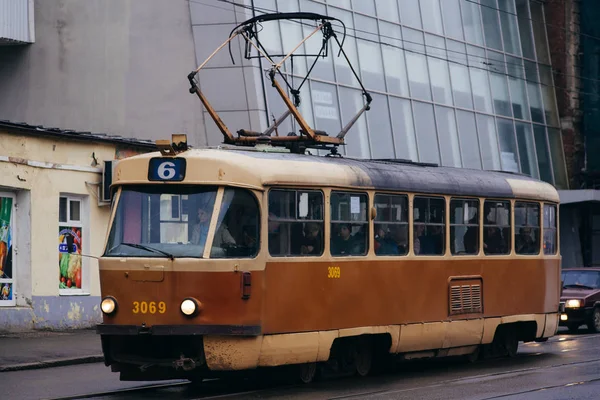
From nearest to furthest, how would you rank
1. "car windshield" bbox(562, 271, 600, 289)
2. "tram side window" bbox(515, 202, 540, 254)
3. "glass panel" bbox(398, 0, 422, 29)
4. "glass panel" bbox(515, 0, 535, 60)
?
"tram side window" bbox(515, 202, 540, 254) < "car windshield" bbox(562, 271, 600, 289) < "glass panel" bbox(398, 0, 422, 29) < "glass panel" bbox(515, 0, 535, 60)

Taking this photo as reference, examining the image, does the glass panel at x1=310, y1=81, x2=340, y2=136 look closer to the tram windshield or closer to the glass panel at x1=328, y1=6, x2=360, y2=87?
the glass panel at x1=328, y1=6, x2=360, y2=87

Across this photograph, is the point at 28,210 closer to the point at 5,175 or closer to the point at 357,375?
the point at 5,175

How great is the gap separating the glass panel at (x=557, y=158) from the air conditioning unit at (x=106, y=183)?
891 inches

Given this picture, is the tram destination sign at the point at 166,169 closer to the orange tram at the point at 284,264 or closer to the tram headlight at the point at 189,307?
the orange tram at the point at 284,264

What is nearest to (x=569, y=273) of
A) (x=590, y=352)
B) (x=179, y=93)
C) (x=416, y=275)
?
(x=590, y=352)

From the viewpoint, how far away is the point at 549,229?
63.6 feet

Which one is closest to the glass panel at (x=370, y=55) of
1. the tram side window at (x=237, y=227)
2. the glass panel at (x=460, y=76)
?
the glass panel at (x=460, y=76)

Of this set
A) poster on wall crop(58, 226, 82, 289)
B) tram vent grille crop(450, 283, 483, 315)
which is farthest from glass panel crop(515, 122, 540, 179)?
tram vent grille crop(450, 283, 483, 315)

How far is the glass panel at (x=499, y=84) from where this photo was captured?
3897 centimetres

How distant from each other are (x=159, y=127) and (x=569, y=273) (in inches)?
402

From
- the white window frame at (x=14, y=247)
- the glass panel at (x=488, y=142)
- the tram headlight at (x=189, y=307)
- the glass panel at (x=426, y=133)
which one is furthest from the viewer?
the glass panel at (x=488, y=142)

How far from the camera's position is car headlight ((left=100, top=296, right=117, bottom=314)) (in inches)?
524

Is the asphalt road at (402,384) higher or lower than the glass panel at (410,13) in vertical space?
lower

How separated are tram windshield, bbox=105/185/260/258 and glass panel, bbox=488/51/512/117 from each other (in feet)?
87.1
